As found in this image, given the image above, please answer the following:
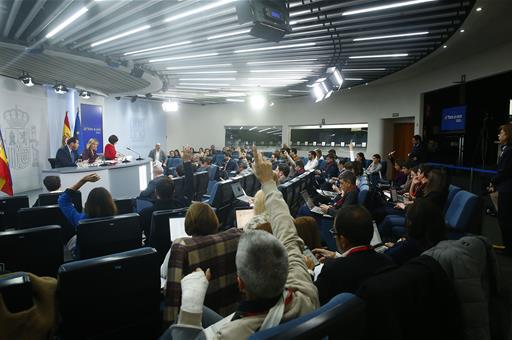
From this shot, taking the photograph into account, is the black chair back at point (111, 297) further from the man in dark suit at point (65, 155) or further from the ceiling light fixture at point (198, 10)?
the man in dark suit at point (65, 155)

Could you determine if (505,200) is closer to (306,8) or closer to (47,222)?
(306,8)

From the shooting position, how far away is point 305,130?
52.4 ft

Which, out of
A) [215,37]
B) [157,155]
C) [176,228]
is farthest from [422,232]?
[157,155]

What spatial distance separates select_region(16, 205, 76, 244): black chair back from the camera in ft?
11.0

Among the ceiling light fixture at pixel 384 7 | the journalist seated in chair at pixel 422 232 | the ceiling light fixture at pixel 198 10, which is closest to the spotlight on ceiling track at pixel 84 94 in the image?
the ceiling light fixture at pixel 198 10

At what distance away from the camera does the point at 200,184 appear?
748 cm

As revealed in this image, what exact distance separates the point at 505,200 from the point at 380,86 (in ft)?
30.1

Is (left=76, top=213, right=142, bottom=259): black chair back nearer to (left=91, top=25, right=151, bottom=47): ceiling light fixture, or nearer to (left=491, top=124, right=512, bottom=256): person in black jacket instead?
(left=91, top=25, right=151, bottom=47): ceiling light fixture

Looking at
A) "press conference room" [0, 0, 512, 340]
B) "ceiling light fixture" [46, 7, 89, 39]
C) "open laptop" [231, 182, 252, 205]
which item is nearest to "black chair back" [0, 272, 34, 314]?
"press conference room" [0, 0, 512, 340]

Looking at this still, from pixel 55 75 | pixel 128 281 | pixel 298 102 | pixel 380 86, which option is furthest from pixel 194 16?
pixel 298 102

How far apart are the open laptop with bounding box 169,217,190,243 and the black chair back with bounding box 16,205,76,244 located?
4.64 feet

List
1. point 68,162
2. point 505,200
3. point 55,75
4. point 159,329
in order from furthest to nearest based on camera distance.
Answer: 1. point 55,75
2. point 68,162
3. point 505,200
4. point 159,329

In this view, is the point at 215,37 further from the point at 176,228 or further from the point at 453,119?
the point at 453,119

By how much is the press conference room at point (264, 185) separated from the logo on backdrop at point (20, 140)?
0.06 m
